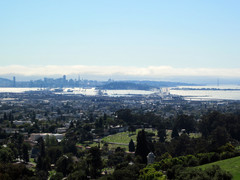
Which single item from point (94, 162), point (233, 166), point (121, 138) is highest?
point (233, 166)

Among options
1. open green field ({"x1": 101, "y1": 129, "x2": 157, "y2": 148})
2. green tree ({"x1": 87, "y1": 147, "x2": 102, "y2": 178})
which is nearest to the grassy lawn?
open green field ({"x1": 101, "y1": 129, "x2": 157, "y2": 148})

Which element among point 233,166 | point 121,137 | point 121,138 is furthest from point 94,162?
point 121,137

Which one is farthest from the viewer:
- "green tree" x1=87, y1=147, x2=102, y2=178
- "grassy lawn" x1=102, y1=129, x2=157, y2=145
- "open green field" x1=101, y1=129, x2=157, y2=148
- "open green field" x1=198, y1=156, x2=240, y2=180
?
"grassy lawn" x1=102, y1=129, x2=157, y2=145

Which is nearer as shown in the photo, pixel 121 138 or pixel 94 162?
pixel 94 162

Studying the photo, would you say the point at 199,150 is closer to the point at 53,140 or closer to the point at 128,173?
the point at 128,173

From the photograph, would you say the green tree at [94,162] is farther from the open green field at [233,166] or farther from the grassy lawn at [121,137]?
the grassy lawn at [121,137]

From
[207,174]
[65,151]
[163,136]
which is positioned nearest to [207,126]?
[163,136]

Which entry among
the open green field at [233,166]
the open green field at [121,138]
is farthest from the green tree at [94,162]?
the open green field at [121,138]

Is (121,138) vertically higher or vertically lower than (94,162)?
lower

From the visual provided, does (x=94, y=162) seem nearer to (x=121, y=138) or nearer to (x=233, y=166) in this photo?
(x=233, y=166)

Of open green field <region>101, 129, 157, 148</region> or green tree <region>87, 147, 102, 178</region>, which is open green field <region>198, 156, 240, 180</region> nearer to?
green tree <region>87, 147, 102, 178</region>

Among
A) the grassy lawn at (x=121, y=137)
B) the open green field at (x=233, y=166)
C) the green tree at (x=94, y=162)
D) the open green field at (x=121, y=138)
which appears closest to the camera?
the open green field at (x=233, y=166)

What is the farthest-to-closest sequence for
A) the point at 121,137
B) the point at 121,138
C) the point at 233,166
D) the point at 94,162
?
1. the point at 121,137
2. the point at 121,138
3. the point at 94,162
4. the point at 233,166

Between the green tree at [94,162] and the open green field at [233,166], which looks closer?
the open green field at [233,166]
